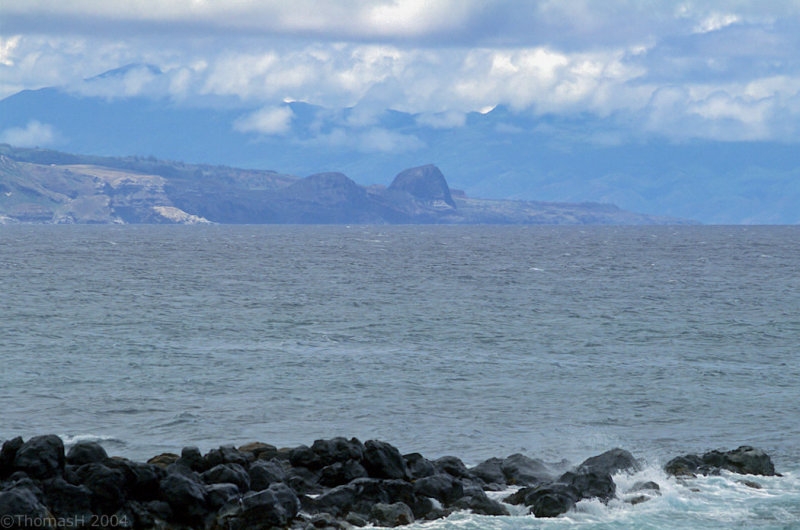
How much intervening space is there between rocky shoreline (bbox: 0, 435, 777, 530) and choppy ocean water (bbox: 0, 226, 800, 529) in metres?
0.82

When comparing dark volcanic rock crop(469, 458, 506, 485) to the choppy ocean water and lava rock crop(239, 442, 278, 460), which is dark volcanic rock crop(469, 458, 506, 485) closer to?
the choppy ocean water

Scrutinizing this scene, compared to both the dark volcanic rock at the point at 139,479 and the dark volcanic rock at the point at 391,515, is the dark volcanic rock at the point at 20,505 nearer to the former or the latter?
the dark volcanic rock at the point at 139,479

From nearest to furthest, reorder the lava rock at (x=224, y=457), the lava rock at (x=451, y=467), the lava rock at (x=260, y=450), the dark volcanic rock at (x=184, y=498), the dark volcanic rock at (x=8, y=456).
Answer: the dark volcanic rock at (x=184, y=498), the dark volcanic rock at (x=8, y=456), the lava rock at (x=224, y=457), the lava rock at (x=451, y=467), the lava rock at (x=260, y=450)

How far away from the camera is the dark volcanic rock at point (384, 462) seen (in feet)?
76.4

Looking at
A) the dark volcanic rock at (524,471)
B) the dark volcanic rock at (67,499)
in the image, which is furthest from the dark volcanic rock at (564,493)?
the dark volcanic rock at (67,499)

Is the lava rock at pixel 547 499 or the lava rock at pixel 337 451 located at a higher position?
the lava rock at pixel 337 451

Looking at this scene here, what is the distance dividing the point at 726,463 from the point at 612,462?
3.58 metres

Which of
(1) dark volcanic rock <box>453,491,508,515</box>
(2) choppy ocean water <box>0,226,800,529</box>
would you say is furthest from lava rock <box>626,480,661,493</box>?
(1) dark volcanic rock <box>453,491,508,515</box>

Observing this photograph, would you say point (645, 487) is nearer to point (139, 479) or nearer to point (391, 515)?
point (391, 515)

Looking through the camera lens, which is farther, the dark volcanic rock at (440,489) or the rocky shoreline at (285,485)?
the dark volcanic rock at (440,489)

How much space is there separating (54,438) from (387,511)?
8.07 metres

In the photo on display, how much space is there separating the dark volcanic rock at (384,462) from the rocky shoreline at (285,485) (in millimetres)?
29

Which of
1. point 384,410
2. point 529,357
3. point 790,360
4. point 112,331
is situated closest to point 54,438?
point 384,410

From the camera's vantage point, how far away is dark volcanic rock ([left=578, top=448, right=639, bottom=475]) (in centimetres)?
2503
